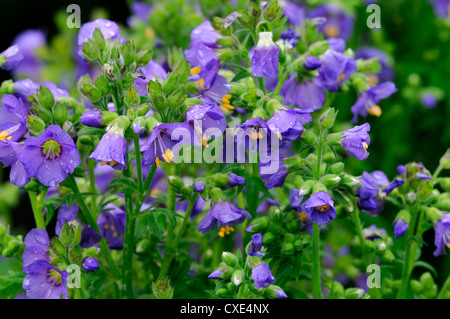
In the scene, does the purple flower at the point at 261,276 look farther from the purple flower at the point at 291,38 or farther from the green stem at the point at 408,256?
the purple flower at the point at 291,38

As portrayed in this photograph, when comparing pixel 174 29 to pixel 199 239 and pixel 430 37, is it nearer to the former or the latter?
pixel 199 239

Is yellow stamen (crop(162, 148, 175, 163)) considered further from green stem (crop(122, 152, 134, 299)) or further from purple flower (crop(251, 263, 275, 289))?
purple flower (crop(251, 263, 275, 289))

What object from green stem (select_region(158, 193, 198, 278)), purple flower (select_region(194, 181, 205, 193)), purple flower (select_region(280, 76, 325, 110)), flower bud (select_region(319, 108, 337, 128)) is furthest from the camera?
purple flower (select_region(280, 76, 325, 110))

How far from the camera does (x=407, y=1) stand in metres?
3.10

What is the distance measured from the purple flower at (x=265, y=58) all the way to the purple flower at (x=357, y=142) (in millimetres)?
250

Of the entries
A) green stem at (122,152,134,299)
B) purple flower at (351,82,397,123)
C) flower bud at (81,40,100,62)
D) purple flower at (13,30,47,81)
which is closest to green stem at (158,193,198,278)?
green stem at (122,152,134,299)

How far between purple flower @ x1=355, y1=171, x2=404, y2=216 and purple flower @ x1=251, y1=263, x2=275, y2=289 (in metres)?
A: 0.33

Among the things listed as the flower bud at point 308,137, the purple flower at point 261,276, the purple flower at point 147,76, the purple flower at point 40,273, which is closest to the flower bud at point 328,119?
the flower bud at point 308,137

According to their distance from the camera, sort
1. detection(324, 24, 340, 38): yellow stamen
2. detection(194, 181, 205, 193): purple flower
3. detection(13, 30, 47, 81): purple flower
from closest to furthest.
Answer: detection(194, 181, 205, 193): purple flower, detection(324, 24, 340, 38): yellow stamen, detection(13, 30, 47, 81): purple flower

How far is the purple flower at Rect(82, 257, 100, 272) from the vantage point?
4.69 ft

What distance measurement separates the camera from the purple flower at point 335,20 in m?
2.90

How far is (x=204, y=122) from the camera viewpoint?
1.45 meters

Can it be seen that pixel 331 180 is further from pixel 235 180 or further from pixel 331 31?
pixel 331 31
